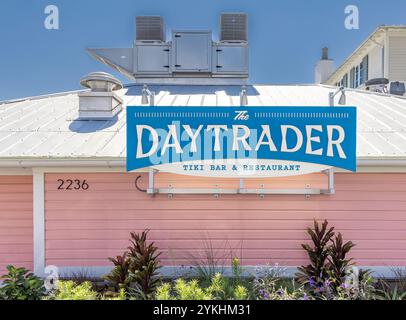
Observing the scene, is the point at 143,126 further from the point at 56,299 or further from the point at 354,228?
the point at 354,228

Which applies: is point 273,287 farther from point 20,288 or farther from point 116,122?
point 116,122

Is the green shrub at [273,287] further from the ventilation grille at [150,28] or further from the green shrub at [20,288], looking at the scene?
the ventilation grille at [150,28]

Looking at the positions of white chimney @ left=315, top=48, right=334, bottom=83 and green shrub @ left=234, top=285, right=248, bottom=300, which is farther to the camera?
white chimney @ left=315, top=48, right=334, bottom=83

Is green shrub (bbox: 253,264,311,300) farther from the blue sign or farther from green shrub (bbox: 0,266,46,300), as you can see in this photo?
green shrub (bbox: 0,266,46,300)

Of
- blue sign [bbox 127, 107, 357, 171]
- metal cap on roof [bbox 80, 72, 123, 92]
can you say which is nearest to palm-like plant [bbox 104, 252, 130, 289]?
blue sign [bbox 127, 107, 357, 171]

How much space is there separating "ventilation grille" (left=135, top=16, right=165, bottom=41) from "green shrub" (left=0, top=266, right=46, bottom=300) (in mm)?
7933

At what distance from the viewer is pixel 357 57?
15508 mm

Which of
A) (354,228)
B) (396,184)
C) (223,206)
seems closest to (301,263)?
(354,228)

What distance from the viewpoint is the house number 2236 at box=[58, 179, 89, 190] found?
14.6 feet

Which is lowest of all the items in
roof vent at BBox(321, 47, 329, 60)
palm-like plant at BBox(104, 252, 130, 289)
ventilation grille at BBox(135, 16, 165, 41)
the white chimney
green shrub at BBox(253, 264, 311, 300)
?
green shrub at BBox(253, 264, 311, 300)

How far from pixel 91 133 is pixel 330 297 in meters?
4.71

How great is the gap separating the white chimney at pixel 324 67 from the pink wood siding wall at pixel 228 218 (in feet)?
56.2

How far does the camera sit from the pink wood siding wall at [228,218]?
444 centimetres

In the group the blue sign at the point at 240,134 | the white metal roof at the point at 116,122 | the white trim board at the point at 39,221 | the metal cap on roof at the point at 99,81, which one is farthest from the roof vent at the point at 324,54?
the white trim board at the point at 39,221
